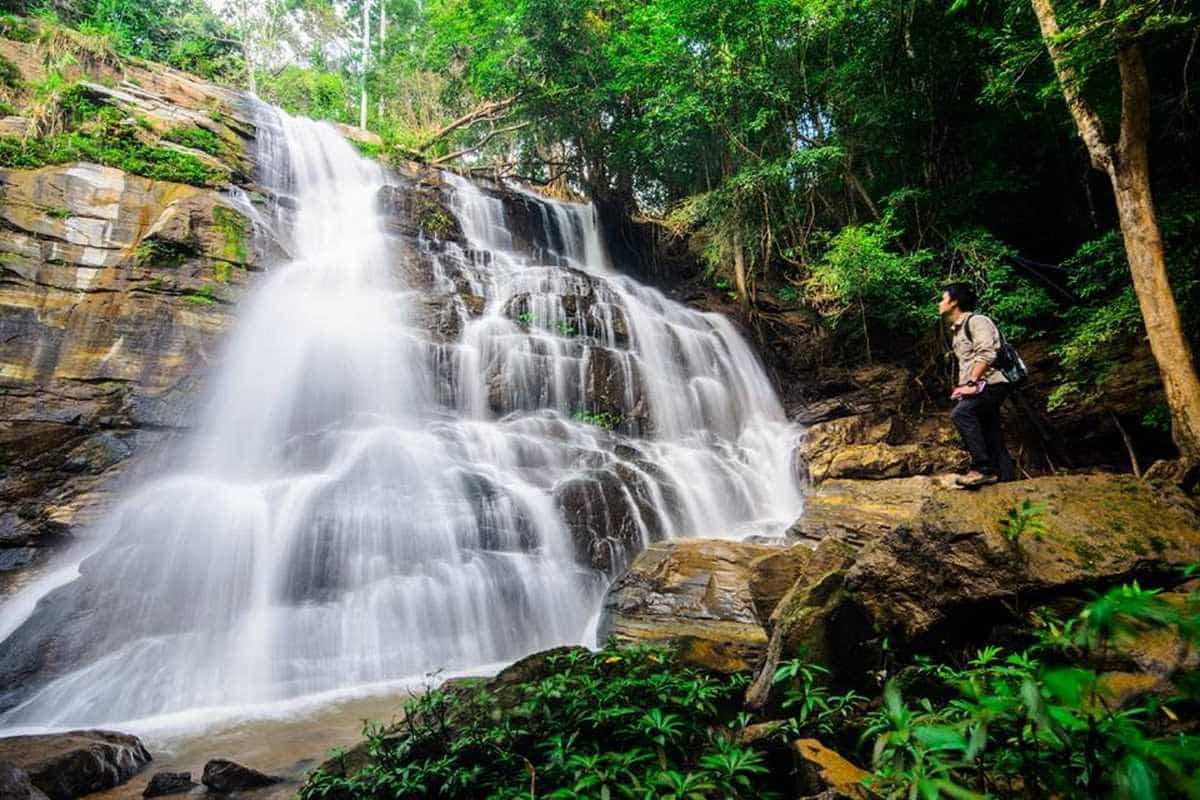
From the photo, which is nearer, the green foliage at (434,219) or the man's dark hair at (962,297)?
the man's dark hair at (962,297)

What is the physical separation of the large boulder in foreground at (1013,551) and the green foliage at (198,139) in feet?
50.5

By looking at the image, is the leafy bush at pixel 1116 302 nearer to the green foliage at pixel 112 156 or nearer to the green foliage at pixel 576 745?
the green foliage at pixel 576 745

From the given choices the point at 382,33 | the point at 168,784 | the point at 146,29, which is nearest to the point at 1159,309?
the point at 168,784

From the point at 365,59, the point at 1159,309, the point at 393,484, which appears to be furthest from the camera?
the point at 365,59

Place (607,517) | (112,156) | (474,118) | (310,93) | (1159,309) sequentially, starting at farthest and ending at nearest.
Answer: (310,93), (474,118), (112,156), (607,517), (1159,309)

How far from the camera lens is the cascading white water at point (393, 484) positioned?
Answer: 206 inches

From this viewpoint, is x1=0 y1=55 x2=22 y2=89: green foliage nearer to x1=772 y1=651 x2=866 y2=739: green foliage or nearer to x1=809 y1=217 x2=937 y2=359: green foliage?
x1=809 y1=217 x2=937 y2=359: green foliage

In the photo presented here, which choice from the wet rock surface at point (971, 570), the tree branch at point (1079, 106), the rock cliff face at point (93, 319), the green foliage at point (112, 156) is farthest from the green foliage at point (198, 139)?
the tree branch at point (1079, 106)

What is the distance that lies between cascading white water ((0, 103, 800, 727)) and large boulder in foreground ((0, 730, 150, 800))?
3.48 ft

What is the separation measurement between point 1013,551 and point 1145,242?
4462 millimetres

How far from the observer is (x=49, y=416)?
7.49m

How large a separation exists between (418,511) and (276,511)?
1.56 m

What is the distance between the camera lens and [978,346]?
4.52m

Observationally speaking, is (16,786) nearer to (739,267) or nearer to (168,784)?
(168,784)
